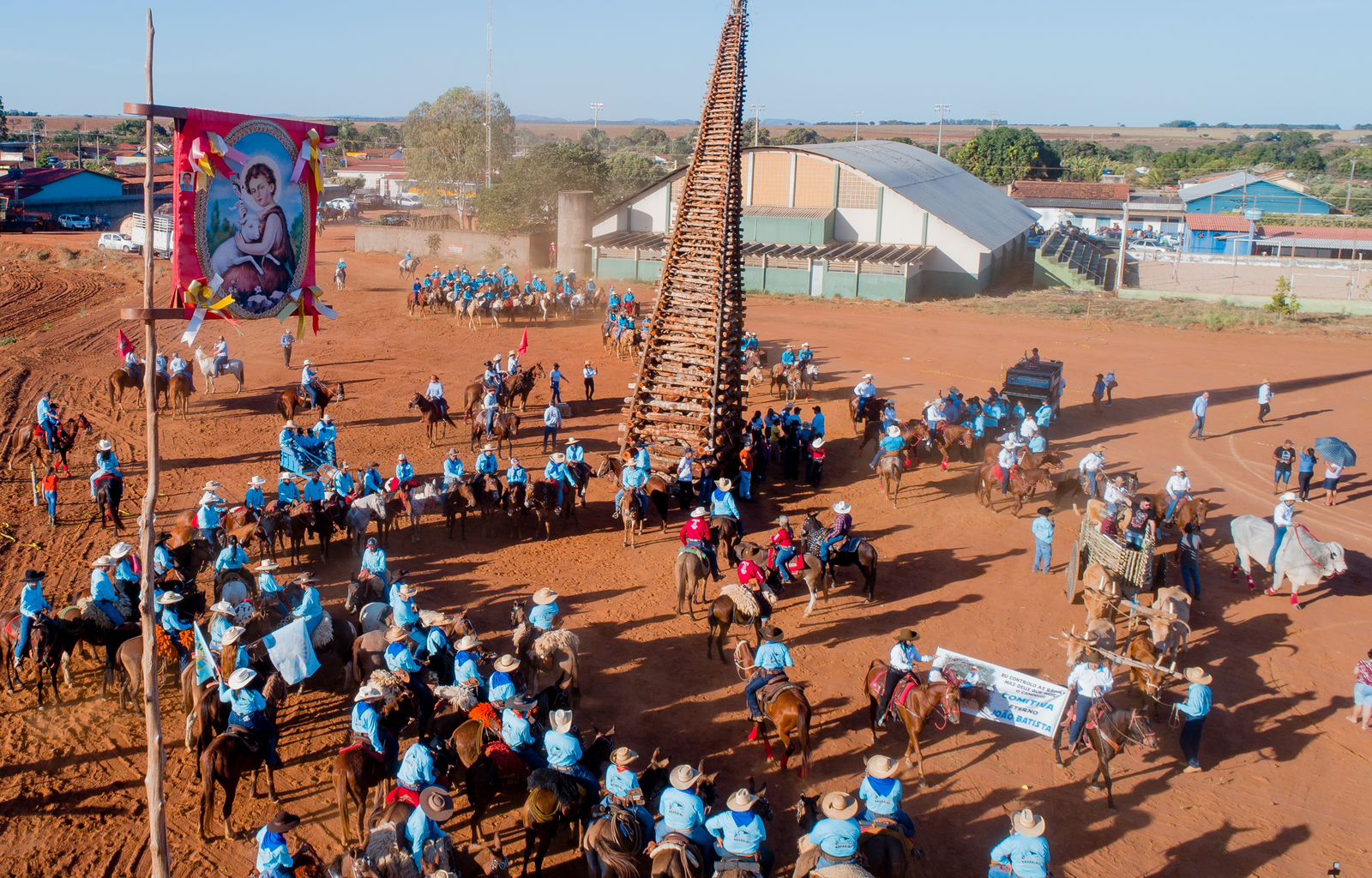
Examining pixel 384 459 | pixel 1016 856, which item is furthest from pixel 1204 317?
pixel 1016 856

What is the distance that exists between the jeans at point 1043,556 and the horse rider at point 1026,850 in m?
8.48

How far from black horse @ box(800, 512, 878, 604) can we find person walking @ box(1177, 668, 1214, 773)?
4.77 meters

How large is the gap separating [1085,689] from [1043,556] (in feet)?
19.1

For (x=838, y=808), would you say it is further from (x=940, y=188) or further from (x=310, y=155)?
(x=940, y=188)

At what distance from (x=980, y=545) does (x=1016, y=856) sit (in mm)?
9835

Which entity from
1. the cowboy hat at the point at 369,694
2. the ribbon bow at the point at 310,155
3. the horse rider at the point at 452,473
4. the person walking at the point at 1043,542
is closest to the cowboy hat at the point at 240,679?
the cowboy hat at the point at 369,694

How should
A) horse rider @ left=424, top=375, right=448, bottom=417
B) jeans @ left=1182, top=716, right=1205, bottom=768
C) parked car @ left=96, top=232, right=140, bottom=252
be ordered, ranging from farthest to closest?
parked car @ left=96, top=232, right=140, bottom=252 < horse rider @ left=424, top=375, right=448, bottom=417 < jeans @ left=1182, top=716, right=1205, bottom=768

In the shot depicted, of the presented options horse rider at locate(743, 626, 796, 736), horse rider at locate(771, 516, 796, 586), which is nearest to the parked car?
horse rider at locate(771, 516, 796, 586)

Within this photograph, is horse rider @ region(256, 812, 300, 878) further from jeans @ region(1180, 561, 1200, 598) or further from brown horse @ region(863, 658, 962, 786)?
jeans @ region(1180, 561, 1200, 598)

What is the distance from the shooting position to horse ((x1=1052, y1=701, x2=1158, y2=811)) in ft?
33.9

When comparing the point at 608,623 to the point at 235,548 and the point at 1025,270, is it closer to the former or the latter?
the point at 235,548

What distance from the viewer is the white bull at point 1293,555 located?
49.2 ft

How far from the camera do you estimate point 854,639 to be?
13.9 metres

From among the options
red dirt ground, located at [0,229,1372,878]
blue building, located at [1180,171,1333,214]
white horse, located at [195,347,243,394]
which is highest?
blue building, located at [1180,171,1333,214]
